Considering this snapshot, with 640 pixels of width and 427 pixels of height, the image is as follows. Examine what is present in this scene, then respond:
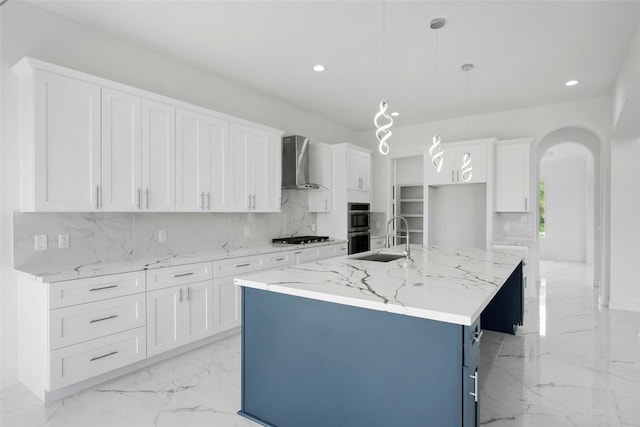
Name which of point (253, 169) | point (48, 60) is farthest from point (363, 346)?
point (48, 60)

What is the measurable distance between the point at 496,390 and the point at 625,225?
11.9 ft

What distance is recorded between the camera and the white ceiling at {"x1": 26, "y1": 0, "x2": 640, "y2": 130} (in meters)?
2.74

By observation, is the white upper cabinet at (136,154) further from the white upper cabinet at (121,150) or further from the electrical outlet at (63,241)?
the electrical outlet at (63,241)

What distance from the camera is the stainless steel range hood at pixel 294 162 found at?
15.6 ft

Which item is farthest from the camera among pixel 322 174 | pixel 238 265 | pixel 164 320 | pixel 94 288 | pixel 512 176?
pixel 322 174

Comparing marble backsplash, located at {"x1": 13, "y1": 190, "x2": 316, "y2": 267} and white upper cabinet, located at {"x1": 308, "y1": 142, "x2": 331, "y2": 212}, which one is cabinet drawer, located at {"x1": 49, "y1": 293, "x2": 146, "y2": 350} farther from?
white upper cabinet, located at {"x1": 308, "y1": 142, "x2": 331, "y2": 212}

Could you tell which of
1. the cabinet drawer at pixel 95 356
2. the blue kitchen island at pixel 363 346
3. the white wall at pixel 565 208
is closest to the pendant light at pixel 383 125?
the blue kitchen island at pixel 363 346

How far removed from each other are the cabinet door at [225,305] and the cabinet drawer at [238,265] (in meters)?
0.07

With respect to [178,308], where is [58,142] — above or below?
above

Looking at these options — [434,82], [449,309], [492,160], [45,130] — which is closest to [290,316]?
[449,309]

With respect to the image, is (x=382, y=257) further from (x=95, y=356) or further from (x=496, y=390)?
(x=95, y=356)

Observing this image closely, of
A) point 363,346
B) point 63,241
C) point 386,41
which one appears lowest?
point 363,346

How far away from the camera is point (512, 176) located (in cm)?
525

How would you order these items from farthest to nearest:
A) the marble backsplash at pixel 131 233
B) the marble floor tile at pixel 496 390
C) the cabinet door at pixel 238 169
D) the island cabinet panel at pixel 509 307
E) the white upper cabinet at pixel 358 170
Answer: the white upper cabinet at pixel 358 170
the cabinet door at pixel 238 169
the island cabinet panel at pixel 509 307
the marble backsplash at pixel 131 233
the marble floor tile at pixel 496 390
